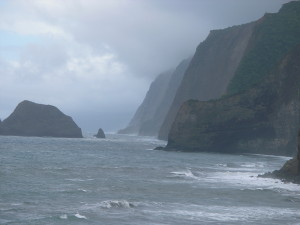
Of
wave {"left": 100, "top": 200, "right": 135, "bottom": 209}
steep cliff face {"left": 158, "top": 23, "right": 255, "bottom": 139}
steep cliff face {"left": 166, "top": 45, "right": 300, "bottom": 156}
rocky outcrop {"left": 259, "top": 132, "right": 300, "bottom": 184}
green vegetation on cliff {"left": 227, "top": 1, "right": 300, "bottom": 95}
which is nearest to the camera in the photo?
wave {"left": 100, "top": 200, "right": 135, "bottom": 209}

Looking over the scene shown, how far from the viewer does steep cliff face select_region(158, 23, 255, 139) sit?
4884 inches

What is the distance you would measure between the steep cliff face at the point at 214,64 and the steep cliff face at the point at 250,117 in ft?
117

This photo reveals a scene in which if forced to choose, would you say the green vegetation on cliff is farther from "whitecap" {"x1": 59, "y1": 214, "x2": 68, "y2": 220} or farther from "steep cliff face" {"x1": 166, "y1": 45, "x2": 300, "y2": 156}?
"whitecap" {"x1": 59, "y1": 214, "x2": 68, "y2": 220}

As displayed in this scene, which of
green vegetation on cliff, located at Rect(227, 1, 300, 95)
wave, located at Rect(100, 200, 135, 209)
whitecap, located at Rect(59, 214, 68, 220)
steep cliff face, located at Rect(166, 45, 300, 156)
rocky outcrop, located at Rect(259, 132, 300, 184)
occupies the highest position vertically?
green vegetation on cliff, located at Rect(227, 1, 300, 95)

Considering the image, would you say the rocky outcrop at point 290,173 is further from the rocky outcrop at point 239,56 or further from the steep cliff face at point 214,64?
the steep cliff face at point 214,64

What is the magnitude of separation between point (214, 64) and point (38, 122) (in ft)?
166

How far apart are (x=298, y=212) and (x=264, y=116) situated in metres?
58.6

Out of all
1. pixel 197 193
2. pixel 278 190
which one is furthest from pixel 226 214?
pixel 278 190

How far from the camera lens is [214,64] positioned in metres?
130

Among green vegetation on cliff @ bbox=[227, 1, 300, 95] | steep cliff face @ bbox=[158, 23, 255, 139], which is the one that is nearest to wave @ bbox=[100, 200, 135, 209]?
green vegetation on cliff @ bbox=[227, 1, 300, 95]

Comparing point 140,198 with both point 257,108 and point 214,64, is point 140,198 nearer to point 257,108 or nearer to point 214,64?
point 257,108

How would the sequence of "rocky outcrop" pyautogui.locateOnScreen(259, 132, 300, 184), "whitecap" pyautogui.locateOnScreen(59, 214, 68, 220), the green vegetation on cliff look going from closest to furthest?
"whitecap" pyautogui.locateOnScreen(59, 214, 68, 220)
"rocky outcrop" pyautogui.locateOnScreen(259, 132, 300, 184)
the green vegetation on cliff

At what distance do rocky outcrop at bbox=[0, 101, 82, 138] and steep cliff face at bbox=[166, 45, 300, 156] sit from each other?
70340mm

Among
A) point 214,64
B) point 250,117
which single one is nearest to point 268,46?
point 250,117
